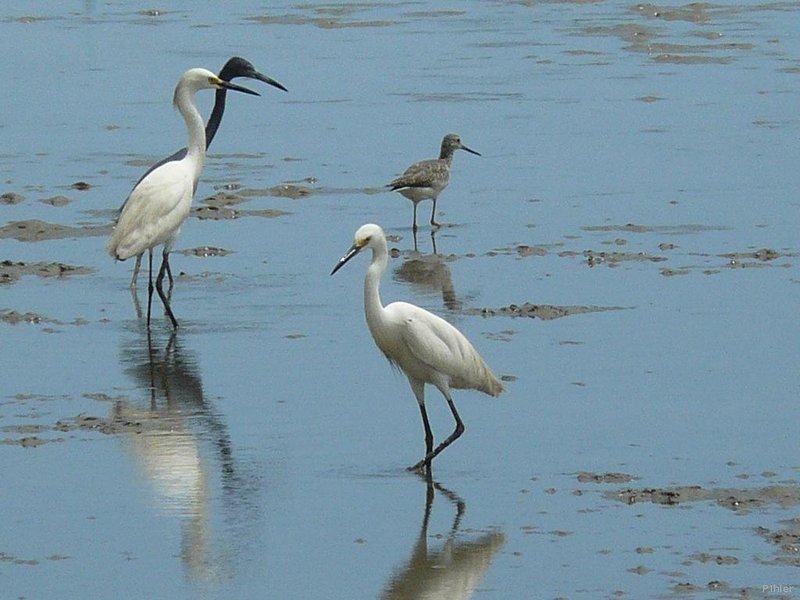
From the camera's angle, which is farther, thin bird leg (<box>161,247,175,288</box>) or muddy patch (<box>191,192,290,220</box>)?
muddy patch (<box>191,192,290,220</box>)

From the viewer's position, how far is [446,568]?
310 inches

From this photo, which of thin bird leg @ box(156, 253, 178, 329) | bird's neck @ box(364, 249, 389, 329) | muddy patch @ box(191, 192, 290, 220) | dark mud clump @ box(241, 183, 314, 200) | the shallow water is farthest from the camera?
dark mud clump @ box(241, 183, 314, 200)

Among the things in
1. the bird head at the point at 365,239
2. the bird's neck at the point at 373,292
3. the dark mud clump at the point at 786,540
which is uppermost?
the bird head at the point at 365,239

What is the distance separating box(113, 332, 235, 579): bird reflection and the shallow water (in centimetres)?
3

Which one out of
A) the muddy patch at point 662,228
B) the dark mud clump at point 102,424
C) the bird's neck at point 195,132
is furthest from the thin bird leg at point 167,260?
the muddy patch at point 662,228

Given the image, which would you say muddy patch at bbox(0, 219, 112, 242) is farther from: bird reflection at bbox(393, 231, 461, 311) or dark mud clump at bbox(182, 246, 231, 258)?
bird reflection at bbox(393, 231, 461, 311)

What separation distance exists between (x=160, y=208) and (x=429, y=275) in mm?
2113

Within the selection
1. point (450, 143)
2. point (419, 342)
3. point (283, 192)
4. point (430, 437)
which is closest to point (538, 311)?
point (430, 437)

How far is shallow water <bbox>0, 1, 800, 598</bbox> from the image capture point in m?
8.05

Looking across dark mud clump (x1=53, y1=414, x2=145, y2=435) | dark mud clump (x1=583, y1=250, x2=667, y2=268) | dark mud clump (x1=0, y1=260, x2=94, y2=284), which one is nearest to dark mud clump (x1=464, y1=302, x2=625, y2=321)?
dark mud clump (x1=583, y1=250, x2=667, y2=268)

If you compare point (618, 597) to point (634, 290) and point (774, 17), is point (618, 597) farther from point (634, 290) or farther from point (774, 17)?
point (774, 17)

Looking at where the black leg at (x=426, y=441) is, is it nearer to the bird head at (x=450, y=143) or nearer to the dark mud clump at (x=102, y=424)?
the dark mud clump at (x=102, y=424)

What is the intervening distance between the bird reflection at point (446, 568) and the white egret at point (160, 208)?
172 inches

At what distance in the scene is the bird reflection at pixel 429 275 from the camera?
1284 cm
